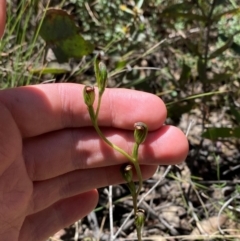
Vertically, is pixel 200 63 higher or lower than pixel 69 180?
higher

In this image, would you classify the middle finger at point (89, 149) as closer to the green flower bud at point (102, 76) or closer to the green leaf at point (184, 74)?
the green flower bud at point (102, 76)

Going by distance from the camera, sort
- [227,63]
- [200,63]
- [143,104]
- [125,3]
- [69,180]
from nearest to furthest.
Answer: [143,104] < [69,180] < [200,63] < [227,63] < [125,3]

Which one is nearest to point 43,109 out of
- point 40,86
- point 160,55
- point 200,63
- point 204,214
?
point 40,86

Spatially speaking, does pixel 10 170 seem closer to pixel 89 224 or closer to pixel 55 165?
pixel 55 165

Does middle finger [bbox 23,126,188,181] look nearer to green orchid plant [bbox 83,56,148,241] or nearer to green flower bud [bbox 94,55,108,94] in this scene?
green orchid plant [bbox 83,56,148,241]

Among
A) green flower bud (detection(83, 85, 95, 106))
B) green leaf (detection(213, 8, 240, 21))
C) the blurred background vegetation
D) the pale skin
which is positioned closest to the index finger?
the pale skin

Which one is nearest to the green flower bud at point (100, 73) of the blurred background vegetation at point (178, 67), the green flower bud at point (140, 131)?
the green flower bud at point (140, 131)

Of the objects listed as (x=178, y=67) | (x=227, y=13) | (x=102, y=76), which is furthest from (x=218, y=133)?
(x=102, y=76)

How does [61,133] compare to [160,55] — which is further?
[160,55]
